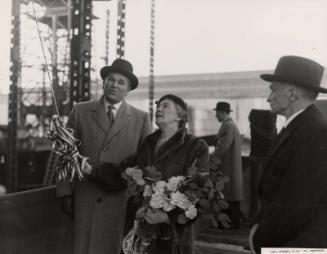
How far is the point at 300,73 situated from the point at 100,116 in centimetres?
135

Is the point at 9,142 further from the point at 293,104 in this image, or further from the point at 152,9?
the point at 293,104

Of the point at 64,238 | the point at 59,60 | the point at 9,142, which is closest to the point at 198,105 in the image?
the point at 59,60

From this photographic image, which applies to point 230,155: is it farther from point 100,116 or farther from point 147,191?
point 147,191

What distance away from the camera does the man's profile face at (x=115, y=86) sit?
2617 millimetres

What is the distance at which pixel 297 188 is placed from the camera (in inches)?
63.7

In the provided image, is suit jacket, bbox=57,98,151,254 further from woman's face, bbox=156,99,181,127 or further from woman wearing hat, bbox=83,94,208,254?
woman's face, bbox=156,99,181,127

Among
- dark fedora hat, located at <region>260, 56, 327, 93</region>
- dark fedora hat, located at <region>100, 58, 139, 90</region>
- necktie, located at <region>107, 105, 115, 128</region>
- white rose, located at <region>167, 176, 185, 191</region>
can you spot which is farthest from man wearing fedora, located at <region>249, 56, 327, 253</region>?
necktie, located at <region>107, 105, 115, 128</region>

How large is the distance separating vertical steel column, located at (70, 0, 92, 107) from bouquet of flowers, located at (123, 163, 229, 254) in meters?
1.30

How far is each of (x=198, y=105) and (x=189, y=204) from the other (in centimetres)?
1792

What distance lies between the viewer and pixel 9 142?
435cm

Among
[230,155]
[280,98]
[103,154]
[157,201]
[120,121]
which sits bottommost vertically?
[230,155]

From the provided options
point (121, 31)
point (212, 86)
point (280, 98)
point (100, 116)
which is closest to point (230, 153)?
point (121, 31)

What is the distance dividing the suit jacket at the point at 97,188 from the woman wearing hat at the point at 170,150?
0.16m

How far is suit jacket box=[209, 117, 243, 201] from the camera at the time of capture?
5111 millimetres
